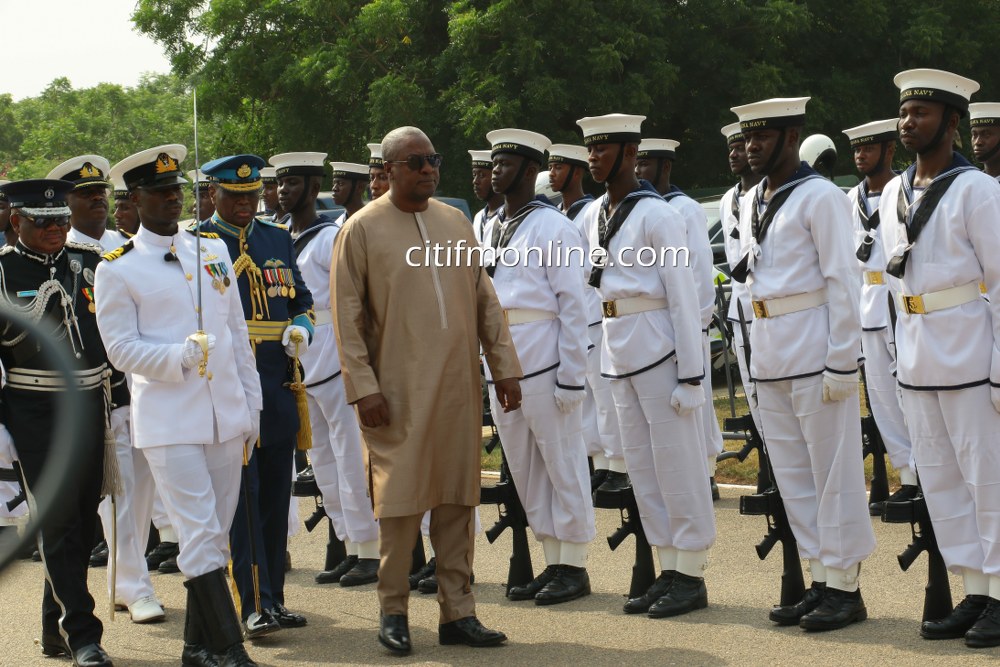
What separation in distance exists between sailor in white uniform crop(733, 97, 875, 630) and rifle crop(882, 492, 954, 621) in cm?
14

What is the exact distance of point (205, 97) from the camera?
20.8 m

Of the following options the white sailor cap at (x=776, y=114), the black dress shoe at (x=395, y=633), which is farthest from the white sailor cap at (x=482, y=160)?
the black dress shoe at (x=395, y=633)

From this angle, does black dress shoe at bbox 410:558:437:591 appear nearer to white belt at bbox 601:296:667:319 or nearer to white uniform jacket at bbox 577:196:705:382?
white uniform jacket at bbox 577:196:705:382

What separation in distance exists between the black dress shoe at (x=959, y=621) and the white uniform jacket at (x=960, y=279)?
913 mm

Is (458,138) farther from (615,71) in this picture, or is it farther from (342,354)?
(342,354)

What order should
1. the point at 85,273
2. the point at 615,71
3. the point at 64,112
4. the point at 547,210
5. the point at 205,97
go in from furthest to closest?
the point at 64,112 → the point at 205,97 → the point at 615,71 → the point at 547,210 → the point at 85,273

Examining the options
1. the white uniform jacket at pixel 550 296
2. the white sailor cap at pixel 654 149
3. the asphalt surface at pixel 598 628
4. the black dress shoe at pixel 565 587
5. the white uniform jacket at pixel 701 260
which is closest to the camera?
the asphalt surface at pixel 598 628

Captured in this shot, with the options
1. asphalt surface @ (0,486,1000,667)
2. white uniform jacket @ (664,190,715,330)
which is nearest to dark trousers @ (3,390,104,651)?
asphalt surface @ (0,486,1000,667)

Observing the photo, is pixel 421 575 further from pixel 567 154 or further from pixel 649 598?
pixel 567 154

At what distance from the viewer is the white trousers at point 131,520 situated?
292 inches

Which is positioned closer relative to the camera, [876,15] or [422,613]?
[422,613]

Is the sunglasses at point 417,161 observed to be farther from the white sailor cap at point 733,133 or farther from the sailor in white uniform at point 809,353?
the white sailor cap at point 733,133

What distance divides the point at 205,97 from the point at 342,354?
50.7 feet

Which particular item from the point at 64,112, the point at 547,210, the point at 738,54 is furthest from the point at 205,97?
the point at 64,112
